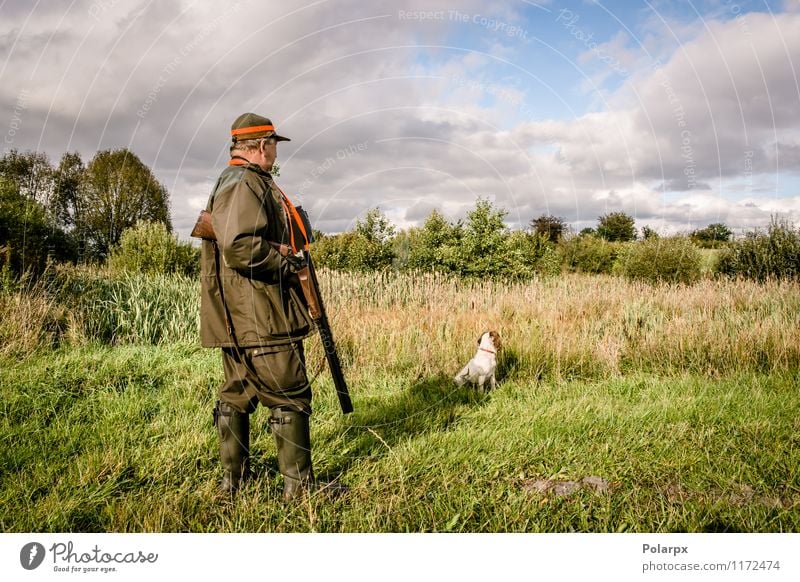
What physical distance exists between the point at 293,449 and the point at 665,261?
16.1 m

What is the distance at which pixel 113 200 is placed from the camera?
14125 mm

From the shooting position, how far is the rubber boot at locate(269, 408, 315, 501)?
103 inches

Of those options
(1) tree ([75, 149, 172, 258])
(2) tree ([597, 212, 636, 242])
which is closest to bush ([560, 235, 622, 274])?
(2) tree ([597, 212, 636, 242])

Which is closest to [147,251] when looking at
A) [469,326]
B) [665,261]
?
[469,326]

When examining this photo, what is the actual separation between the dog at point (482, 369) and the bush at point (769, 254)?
993 centimetres

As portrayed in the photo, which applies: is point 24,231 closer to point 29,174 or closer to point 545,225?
point 29,174

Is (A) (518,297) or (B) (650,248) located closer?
(A) (518,297)

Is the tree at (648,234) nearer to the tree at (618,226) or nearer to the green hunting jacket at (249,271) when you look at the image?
the tree at (618,226)

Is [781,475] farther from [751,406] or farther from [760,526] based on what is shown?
[751,406]

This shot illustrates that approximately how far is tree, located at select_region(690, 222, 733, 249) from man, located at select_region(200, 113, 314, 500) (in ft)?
Result: 49.5

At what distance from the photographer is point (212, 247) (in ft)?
8.63

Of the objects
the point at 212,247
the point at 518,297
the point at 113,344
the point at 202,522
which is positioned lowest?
the point at 202,522
